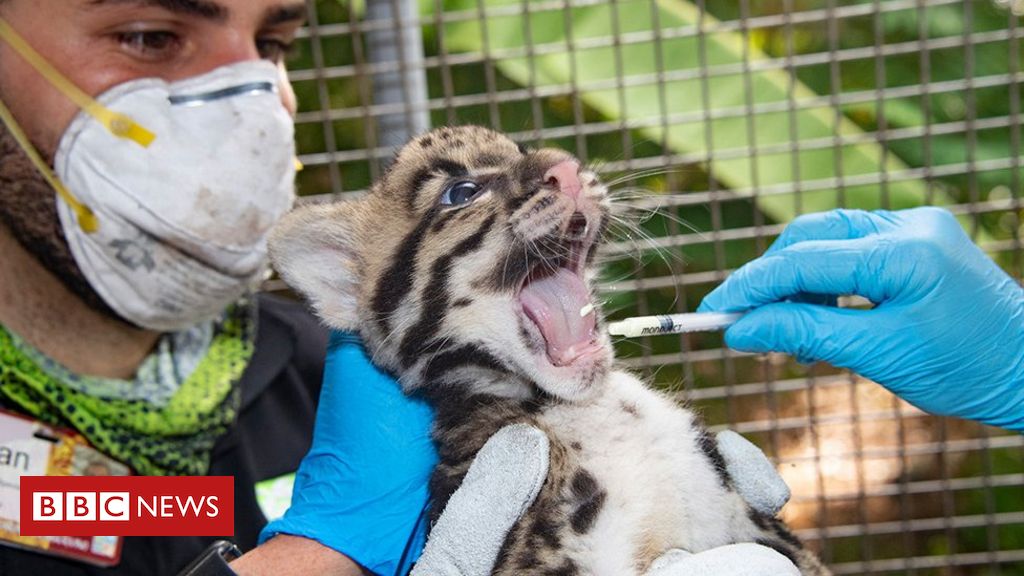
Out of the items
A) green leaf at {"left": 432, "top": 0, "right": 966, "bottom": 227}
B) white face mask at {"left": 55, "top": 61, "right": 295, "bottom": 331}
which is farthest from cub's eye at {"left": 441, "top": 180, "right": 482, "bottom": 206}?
green leaf at {"left": 432, "top": 0, "right": 966, "bottom": 227}

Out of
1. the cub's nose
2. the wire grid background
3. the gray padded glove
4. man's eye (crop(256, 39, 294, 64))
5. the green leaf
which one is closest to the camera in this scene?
the gray padded glove

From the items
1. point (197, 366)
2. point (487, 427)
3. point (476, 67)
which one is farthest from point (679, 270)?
point (487, 427)

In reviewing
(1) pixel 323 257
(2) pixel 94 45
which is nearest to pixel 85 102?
(2) pixel 94 45

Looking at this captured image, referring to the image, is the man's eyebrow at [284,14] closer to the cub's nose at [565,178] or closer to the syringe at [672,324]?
the cub's nose at [565,178]

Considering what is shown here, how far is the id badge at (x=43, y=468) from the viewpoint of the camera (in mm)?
2773

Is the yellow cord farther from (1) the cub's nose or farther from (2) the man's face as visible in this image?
(1) the cub's nose

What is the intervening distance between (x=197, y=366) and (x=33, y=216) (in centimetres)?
63

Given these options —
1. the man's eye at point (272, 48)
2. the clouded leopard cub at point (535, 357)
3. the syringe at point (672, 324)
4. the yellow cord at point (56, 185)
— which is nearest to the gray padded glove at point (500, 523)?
the clouded leopard cub at point (535, 357)

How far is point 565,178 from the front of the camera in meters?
2.18

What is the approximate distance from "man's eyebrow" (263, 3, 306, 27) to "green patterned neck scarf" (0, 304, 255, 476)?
0.95 meters

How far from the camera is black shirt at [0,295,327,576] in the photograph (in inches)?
114

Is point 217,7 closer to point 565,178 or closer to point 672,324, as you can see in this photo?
point 565,178

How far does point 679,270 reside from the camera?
5004mm

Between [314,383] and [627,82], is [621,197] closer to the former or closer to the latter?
[314,383]
